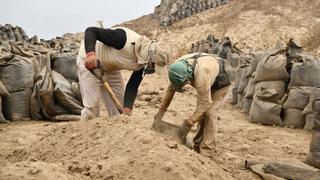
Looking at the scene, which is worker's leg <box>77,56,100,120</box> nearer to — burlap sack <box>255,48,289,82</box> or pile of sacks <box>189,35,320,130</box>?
pile of sacks <box>189,35,320,130</box>

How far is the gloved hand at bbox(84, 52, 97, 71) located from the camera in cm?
409

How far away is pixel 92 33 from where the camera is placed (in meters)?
4.19

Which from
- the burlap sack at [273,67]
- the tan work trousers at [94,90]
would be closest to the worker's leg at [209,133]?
the tan work trousers at [94,90]

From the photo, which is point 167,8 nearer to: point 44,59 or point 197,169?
point 44,59

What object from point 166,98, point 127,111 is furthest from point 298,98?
point 127,111

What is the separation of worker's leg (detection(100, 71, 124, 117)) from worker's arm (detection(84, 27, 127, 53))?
17.6 inches

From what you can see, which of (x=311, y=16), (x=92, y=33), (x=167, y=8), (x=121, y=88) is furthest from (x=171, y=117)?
(x=167, y=8)

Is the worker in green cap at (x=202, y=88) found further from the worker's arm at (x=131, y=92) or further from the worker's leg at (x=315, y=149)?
the worker's leg at (x=315, y=149)

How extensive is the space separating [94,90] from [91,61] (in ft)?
1.67

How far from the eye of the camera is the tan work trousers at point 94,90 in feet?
14.9

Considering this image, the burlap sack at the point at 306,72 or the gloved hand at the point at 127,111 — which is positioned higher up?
the gloved hand at the point at 127,111

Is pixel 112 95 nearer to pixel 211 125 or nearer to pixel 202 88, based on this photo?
pixel 202 88

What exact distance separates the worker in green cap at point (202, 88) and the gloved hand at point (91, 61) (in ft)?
2.03

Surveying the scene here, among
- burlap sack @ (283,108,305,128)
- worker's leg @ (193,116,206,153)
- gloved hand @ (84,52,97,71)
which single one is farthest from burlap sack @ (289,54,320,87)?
gloved hand @ (84,52,97,71)
